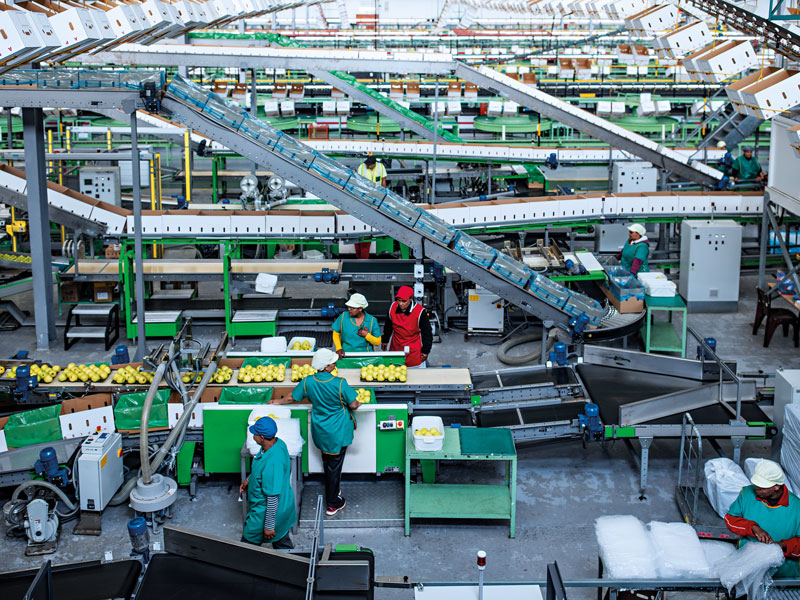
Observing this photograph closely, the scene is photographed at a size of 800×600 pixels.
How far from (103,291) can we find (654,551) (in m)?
8.21

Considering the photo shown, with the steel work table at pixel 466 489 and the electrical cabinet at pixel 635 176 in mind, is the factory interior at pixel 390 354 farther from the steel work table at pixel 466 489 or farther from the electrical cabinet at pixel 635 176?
the electrical cabinet at pixel 635 176

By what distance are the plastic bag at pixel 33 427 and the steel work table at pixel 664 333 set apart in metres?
6.29

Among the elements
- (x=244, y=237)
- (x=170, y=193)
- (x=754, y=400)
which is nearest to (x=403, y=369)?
(x=754, y=400)

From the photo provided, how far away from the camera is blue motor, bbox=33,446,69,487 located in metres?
7.16

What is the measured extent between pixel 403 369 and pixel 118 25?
471 cm

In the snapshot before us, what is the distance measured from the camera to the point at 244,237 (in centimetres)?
1185

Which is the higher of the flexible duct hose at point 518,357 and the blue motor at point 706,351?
the blue motor at point 706,351

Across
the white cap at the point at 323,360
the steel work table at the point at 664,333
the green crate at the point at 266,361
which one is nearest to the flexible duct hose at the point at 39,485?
the green crate at the point at 266,361

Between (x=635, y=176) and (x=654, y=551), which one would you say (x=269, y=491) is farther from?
(x=635, y=176)

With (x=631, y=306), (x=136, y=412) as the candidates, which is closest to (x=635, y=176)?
(x=631, y=306)

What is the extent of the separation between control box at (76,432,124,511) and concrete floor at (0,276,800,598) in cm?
26

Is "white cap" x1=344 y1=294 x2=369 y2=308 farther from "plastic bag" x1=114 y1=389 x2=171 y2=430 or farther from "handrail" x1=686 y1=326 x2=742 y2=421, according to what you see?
"handrail" x1=686 y1=326 x2=742 y2=421

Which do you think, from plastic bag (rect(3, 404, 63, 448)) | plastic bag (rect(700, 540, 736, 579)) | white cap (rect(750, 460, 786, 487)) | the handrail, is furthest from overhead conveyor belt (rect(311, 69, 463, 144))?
white cap (rect(750, 460, 786, 487))

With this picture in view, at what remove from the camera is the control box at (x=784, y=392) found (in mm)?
7613
